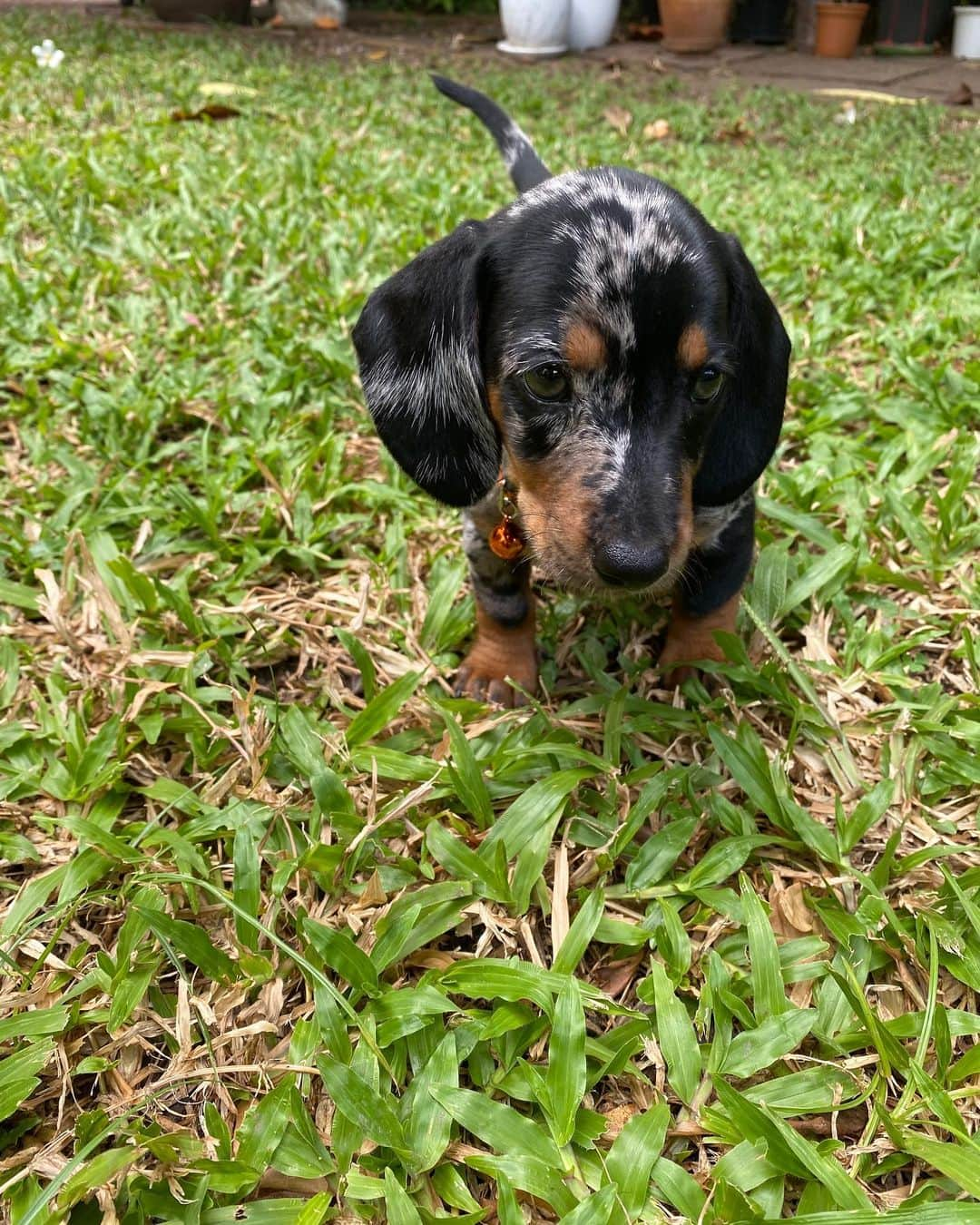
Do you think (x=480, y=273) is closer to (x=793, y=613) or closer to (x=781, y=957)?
(x=793, y=613)

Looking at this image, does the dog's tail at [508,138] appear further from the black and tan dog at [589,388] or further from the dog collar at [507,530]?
the dog collar at [507,530]

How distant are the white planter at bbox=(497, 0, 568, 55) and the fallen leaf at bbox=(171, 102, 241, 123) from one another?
476 cm

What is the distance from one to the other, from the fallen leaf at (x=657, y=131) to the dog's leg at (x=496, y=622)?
5.91 meters

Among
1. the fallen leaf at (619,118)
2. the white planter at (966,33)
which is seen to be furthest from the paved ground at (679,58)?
the fallen leaf at (619,118)

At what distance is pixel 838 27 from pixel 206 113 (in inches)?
293

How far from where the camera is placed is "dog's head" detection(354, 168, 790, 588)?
191 centimetres

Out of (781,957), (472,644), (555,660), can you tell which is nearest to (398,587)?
(472,644)

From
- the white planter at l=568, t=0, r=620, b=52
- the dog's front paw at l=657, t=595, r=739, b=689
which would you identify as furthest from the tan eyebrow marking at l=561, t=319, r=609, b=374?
the white planter at l=568, t=0, r=620, b=52

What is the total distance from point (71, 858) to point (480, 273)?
1472mm

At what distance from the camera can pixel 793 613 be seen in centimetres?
266

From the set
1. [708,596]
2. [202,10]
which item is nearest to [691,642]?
[708,596]

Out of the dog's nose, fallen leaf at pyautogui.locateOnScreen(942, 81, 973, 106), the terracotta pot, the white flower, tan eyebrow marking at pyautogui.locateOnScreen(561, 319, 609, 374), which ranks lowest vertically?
the dog's nose

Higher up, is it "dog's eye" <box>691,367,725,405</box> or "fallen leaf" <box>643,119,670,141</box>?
"fallen leaf" <box>643,119,670,141</box>

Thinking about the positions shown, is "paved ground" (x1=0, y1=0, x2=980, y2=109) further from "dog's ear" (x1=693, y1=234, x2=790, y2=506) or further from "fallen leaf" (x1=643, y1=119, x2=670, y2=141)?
"dog's ear" (x1=693, y1=234, x2=790, y2=506)
